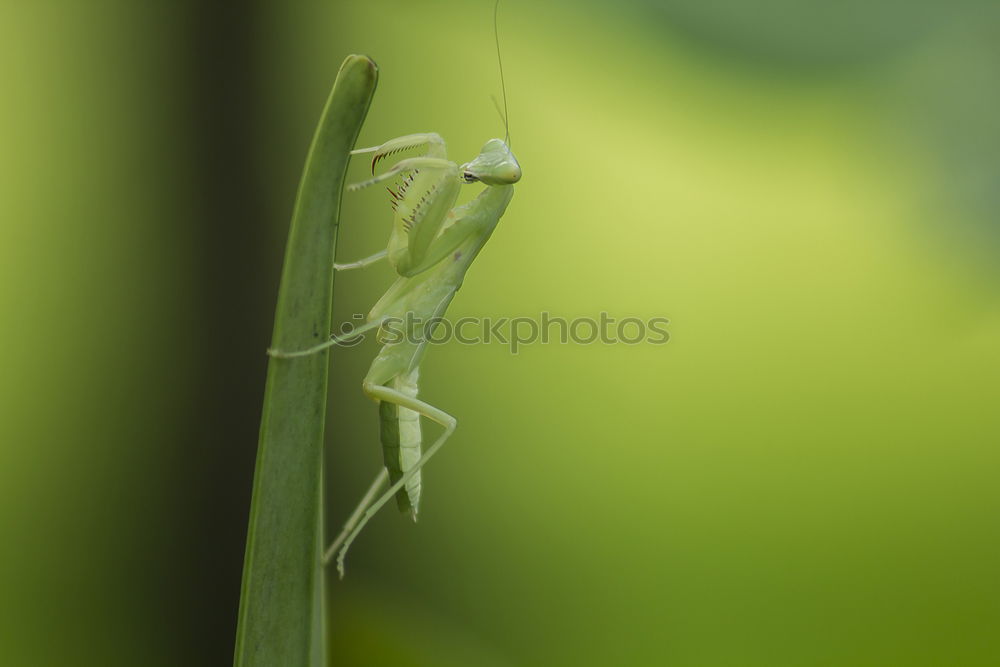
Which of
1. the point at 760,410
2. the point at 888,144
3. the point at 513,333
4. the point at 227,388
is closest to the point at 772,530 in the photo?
the point at 760,410

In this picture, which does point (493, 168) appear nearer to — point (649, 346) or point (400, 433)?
point (400, 433)

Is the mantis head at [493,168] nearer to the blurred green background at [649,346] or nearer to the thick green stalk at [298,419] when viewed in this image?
the thick green stalk at [298,419]

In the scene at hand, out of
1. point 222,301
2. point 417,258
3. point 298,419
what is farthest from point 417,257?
point 222,301

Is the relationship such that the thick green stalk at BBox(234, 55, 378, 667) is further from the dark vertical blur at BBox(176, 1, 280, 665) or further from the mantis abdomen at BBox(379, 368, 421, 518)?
the dark vertical blur at BBox(176, 1, 280, 665)

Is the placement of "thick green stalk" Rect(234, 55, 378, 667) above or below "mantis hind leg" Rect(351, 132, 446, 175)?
below

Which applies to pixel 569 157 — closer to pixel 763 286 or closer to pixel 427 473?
pixel 763 286

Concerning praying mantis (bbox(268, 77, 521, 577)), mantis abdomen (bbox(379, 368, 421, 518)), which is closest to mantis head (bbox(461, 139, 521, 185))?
praying mantis (bbox(268, 77, 521, 577))
